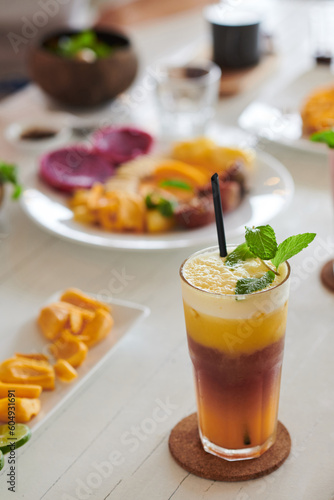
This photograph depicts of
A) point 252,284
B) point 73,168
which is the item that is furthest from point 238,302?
point 73,168

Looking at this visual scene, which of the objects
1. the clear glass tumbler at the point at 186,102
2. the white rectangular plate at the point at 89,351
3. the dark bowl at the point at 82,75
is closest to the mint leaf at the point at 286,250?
the white rectangular plate at the point at 89,351

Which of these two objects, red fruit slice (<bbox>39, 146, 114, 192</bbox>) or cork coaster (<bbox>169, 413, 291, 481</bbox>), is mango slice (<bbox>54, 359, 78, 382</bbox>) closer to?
cork coaster (<bbox>169, 413, 291, 481</bbox>)

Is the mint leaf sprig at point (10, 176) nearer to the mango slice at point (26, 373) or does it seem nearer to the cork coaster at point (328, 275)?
the mango slice at point (26, 373)

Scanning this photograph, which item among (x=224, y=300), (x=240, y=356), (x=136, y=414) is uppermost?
(x=224, y=300)

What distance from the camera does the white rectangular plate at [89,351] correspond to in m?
1.08

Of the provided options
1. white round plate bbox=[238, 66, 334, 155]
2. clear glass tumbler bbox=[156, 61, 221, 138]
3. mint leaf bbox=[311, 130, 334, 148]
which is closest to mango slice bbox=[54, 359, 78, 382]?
mint leaf bbox=[311, 130, 334, 148]

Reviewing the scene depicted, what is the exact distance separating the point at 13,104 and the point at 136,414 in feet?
5.29

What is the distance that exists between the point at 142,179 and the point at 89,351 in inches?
28.1

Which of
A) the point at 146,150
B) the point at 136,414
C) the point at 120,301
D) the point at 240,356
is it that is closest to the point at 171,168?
the point at 146,150

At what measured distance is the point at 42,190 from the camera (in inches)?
69.2

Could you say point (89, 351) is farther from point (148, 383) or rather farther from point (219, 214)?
point (219, 214)

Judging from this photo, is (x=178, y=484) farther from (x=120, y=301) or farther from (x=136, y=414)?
(x=120, y=301)

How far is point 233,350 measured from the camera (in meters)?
0.91

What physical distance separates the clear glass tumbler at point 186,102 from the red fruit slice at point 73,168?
0.35 metres
